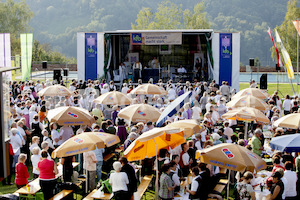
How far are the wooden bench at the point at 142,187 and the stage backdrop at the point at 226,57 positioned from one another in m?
15.2

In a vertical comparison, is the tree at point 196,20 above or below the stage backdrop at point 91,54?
above

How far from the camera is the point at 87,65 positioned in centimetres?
2533

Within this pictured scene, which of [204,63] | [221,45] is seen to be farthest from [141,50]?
[221,45]

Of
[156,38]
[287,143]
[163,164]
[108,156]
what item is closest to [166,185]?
[163,164]

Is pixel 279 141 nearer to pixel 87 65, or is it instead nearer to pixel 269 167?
pixel 269 167

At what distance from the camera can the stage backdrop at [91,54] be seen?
25.1 m

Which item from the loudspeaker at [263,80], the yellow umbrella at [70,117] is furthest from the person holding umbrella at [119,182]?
the loudspeaker at [263,80]

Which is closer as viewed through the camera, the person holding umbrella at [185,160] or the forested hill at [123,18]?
the person holding umbrella at [185,160]

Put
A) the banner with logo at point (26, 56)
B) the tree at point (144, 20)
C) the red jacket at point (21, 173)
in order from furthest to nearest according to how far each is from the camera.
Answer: the tree at point (144, 20), the banner with logo at point (26, 56), the red jacket at point (21, 173)

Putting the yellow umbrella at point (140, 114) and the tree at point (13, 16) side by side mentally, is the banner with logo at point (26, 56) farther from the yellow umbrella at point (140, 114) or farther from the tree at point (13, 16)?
the tree at point (13, 16)

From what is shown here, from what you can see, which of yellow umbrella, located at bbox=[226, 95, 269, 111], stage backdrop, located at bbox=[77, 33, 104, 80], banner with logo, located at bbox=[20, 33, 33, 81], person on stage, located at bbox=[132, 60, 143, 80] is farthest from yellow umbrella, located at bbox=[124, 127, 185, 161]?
banner with logo, located at bbox=[20, 33, 33, 81]

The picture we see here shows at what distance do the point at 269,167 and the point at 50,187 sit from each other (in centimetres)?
594

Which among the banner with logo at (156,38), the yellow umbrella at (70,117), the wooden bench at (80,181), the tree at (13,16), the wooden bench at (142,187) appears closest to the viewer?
the wooden bench at (142,187)

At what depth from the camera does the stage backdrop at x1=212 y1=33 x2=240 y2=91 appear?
80.4 ft
